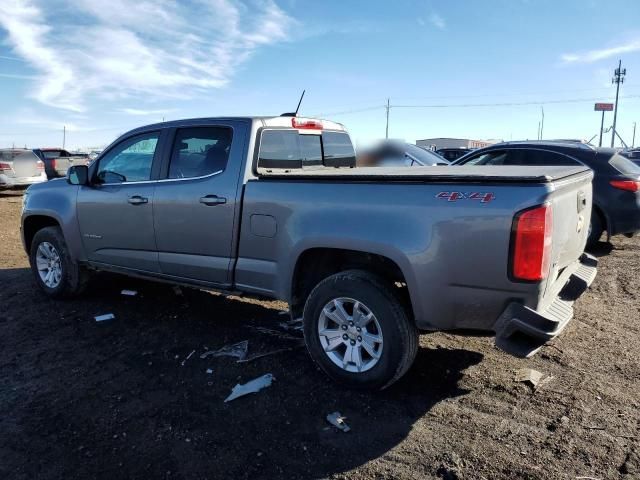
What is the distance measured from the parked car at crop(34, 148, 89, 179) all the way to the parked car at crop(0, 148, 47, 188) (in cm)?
124

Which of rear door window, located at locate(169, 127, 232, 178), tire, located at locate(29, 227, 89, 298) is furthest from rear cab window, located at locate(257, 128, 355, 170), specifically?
tire, located at locate(29, 227, 89, 298)

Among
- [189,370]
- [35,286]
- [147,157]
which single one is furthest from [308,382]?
[35,286]

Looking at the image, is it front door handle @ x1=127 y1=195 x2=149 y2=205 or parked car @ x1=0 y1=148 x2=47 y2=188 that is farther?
parked car @ x1=0 y1=148 x2=47 y2=188

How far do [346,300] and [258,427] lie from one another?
104 cm

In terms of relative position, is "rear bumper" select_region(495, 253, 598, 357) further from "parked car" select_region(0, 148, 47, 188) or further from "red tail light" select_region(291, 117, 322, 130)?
"parked car" select_region(0, 148, 47, 188)

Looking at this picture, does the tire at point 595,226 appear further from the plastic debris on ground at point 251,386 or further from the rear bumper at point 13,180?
the rear bumper at point 13,180

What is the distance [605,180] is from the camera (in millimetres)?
7598

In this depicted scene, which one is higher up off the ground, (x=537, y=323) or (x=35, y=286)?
(x=537, y=323)

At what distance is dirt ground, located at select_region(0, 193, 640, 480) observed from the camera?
2.91m

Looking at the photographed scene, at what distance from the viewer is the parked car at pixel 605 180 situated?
7.51 m

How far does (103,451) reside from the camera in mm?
3051

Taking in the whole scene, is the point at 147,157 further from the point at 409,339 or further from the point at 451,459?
the point at 451,459

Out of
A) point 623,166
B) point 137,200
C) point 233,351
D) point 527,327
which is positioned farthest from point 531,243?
point 623,166

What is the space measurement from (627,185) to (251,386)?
6455 mm
